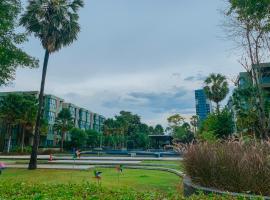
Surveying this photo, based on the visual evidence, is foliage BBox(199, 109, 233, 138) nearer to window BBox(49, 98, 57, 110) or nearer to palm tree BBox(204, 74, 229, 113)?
palm tree BBox(204, 74, 229, 113)

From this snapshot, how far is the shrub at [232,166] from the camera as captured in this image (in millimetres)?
6953

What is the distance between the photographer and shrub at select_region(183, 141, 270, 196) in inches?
274

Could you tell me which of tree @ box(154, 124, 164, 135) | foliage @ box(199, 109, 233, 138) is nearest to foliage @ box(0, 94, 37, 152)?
foliage @ box(199, 109, 233, 138)

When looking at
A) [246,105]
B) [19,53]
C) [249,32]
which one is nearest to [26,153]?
[246,105]

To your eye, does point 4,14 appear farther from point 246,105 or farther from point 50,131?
point 50,131

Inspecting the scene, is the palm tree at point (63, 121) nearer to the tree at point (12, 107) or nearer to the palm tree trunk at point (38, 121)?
the tree at point (12, 107)

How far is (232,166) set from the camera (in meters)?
7.42

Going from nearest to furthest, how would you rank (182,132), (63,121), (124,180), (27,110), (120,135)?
1. (124,180)
2. (27,110)
3. (63,121)
4. (120,135)
5. (182,132)

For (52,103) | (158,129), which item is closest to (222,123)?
(52,103)

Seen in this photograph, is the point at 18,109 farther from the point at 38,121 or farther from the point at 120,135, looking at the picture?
the point at 120,135

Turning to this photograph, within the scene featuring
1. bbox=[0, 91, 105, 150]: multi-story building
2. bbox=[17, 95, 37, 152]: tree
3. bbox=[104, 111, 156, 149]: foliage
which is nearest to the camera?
bbox=[17, 95, 37, 152]: tree

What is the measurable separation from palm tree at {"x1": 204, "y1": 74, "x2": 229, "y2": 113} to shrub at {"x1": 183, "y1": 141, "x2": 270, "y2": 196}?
4435 cm

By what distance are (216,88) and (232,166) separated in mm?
45901

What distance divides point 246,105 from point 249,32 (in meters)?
25.2
